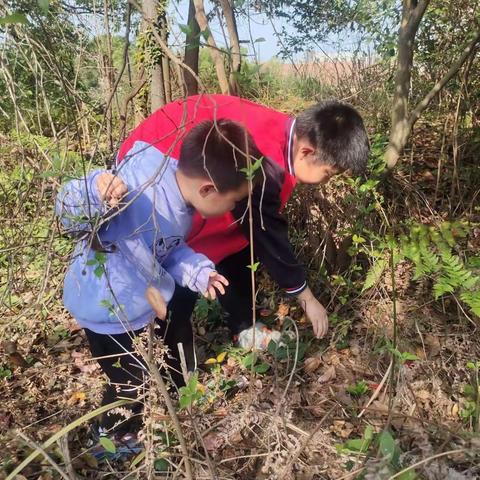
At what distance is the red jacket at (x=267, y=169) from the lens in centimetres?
209

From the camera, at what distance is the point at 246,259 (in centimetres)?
279

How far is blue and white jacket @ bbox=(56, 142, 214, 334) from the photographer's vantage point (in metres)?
1.78

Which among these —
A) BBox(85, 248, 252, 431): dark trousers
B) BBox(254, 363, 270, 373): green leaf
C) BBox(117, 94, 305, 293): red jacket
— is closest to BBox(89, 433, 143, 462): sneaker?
BBox(85, 248, 252, 431): dark trousers

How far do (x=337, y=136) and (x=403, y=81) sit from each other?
85 cm

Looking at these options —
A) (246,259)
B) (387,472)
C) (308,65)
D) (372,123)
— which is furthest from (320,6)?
(387,472)

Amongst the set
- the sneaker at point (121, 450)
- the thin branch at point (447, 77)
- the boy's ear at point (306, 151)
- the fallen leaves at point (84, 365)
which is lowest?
the fallen leaves at point (84, 365)

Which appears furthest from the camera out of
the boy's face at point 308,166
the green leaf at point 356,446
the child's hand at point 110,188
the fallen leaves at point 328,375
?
the fallen leaves at point 328,375

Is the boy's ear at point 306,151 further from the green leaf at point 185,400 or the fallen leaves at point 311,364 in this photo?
the green leaf at point 185,400

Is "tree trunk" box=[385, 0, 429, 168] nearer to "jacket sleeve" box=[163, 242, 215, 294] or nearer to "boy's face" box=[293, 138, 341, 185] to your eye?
"boy's face" box=[293, 138, 341, 185]

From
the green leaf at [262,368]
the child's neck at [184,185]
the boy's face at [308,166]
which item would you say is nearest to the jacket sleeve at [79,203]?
the child's neck at [184,185]

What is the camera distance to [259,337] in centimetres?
270

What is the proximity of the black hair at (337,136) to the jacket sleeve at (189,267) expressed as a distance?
644 millimetres

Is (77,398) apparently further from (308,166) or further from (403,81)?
(403,81)

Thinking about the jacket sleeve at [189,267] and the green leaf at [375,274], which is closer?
the jacket sleeve at [189,267]
